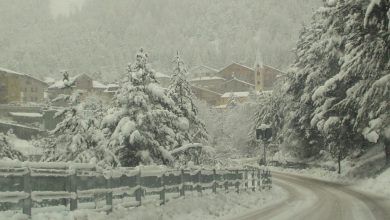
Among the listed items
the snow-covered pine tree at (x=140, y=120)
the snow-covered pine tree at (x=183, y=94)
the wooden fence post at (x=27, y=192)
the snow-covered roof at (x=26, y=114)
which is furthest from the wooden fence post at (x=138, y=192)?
the snow-covered roof at (x=26, y=114)

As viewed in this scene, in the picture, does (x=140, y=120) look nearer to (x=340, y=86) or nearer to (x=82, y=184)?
(x=340, y=86)

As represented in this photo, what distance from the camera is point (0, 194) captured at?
10.7m

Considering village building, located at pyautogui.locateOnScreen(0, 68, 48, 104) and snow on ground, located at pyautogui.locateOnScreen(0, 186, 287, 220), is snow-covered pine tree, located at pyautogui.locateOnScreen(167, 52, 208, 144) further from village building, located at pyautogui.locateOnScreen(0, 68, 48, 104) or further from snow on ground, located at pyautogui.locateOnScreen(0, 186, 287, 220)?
village building, located at pyautogui.locateOnScreen(0, 68, 48, 104)

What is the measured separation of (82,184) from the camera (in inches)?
535

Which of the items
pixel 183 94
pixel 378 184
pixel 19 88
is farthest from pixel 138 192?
pixel 19 88

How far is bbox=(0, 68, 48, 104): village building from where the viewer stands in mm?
124325

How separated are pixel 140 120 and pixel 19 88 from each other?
105090 mm

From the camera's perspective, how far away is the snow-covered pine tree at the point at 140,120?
31953mm

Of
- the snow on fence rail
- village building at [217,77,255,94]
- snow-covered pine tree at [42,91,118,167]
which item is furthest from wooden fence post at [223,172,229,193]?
village building at [217,77,255,94]

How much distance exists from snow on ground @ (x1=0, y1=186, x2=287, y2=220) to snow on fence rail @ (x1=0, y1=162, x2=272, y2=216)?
0.28m

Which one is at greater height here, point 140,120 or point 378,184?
point 140,120

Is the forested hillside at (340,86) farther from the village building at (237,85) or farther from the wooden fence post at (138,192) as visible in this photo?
the village building at (237,85)

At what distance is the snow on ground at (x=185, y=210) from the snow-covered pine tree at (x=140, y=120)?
23.5ft

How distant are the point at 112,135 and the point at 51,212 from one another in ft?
64.5
